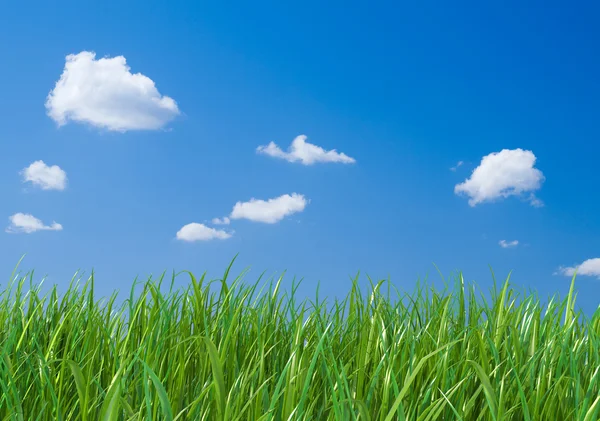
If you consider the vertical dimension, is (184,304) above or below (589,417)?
above

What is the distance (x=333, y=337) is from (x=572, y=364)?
0.84 metres

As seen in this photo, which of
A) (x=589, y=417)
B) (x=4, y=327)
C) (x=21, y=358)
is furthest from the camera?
(x=4, y=327)

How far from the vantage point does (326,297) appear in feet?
9.38

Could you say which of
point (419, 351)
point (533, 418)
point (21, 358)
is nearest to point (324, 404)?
point (419, 351)

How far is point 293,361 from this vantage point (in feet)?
6.63

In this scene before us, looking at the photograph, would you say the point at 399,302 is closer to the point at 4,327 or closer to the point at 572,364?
the point at 572,364

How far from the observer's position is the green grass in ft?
5.88

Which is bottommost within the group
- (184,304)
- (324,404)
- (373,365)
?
(324,404)

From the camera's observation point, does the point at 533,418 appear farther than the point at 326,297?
No

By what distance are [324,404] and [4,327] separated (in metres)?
1.74

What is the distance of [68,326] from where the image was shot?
107 inches

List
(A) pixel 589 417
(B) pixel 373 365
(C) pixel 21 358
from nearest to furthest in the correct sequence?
(A) pixel 589 417
(B) pixel 373 365
(C) pixel 21 358

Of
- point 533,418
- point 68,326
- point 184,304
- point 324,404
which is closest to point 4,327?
point 68,326

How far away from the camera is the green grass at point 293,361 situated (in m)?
1.79
